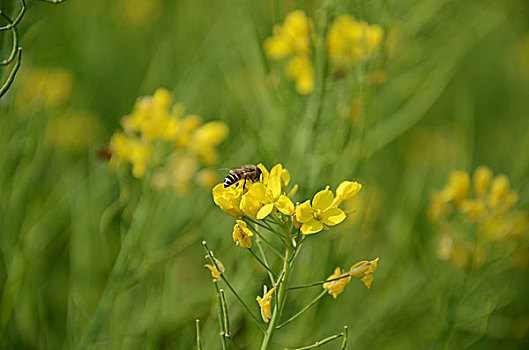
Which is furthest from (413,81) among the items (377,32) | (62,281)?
(62,281)

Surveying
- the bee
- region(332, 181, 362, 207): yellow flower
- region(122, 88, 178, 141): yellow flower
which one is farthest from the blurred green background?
region(332, 181, 362, 207): yellow flower

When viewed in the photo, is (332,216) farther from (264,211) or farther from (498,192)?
(498,192)

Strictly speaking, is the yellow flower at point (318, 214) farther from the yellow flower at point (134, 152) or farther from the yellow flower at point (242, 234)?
the yellow flower at point (134, 152)

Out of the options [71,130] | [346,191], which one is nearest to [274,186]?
[346,191]

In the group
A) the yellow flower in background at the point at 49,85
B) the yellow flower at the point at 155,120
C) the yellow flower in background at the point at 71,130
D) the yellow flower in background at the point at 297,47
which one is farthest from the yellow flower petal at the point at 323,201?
the yellow flower in background at the point at 71,130

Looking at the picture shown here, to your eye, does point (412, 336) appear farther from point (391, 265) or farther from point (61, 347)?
point (61, 347)

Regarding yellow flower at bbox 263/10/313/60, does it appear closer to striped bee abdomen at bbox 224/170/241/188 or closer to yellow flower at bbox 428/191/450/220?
yellow flower at bbox 428/191/450/220
